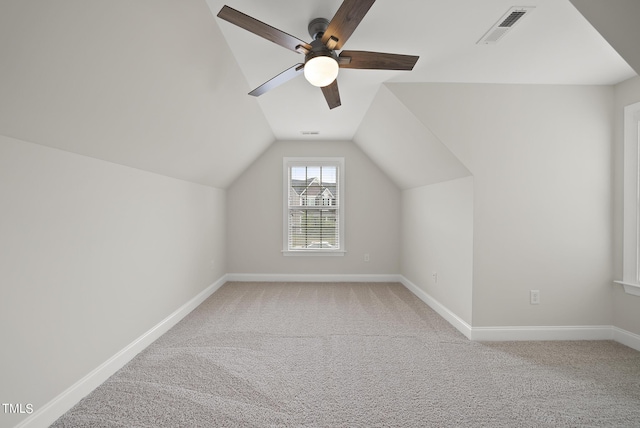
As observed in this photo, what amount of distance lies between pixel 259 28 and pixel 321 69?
1.34 feet

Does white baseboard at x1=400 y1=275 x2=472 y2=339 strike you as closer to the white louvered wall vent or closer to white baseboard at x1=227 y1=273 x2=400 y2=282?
white baseboard at x1=227 y1=273 x2=400 y2=282

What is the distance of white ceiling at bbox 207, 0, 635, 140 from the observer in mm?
1816

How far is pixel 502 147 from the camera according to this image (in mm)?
2836

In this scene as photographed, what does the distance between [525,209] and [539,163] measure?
17.7 inches

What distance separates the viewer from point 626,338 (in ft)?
8.98

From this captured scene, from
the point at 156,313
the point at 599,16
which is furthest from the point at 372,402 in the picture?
the point at 599,16

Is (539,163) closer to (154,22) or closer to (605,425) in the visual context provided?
(605,425)

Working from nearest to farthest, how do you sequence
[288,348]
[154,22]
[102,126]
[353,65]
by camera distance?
1. [154,22]
2. [102,126]
3. [353,65]
4. [288,348]

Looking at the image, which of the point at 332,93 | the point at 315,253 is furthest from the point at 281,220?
the point at 332,93

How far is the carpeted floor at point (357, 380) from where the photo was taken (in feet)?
5.80

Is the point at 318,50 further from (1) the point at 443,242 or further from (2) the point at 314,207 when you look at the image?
(2) the point at 314,207

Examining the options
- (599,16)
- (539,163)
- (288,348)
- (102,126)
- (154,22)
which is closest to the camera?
(599,16)

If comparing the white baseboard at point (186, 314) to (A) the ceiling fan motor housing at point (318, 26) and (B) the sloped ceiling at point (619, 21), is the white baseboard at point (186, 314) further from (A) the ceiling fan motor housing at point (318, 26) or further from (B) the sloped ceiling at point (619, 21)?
(A) the ceiling fan motor housing at point (318, 26)

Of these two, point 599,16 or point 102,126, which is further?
point 102,126
